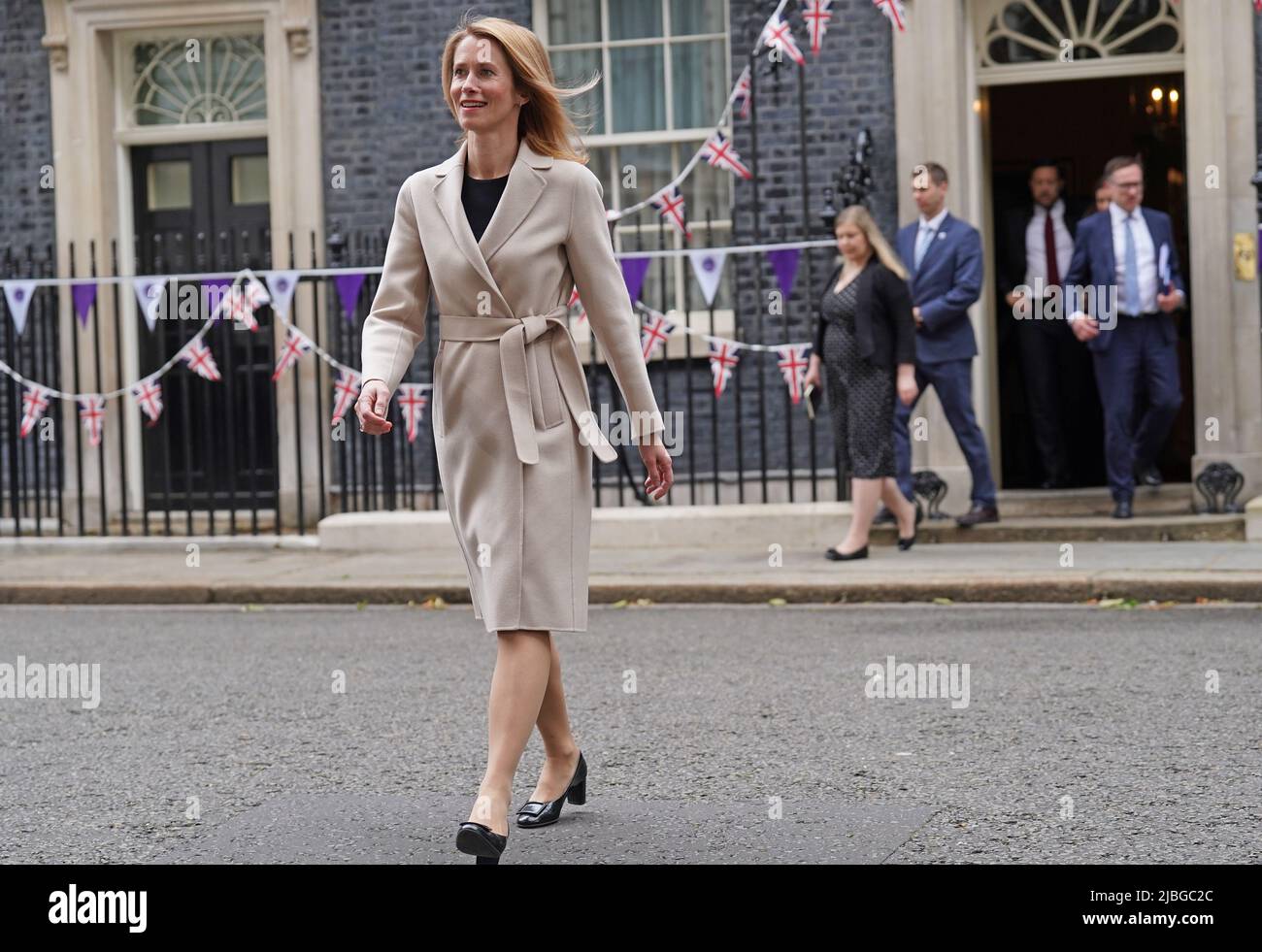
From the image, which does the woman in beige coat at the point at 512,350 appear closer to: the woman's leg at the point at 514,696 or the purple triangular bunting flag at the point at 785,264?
the woman's leg at the point at 514,696

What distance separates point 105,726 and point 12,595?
4.83m

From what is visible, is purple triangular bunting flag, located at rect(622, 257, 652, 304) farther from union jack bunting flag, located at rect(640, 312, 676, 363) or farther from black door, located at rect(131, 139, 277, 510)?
black door, located at rect(131, 139, 277, 510)

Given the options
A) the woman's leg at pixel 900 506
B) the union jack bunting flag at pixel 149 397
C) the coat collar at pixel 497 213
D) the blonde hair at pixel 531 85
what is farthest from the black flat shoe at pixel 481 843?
the union jack bunting flag at pixel 149 397

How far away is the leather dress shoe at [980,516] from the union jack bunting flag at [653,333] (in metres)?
2.14

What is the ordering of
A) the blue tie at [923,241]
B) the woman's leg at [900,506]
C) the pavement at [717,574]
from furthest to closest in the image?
1. the blue tie at [923,241]
2. the woman's leg at [900,506]
3. the pavement at [717,574]

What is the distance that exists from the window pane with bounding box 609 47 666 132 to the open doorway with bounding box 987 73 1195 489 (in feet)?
7.84

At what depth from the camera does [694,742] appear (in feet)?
20.6

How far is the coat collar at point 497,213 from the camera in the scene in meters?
4.66

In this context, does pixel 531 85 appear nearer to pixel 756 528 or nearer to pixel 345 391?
pixel 756 528

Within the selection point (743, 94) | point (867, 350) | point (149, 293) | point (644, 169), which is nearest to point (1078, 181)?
point (743, 94)

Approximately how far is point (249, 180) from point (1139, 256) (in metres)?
6.64

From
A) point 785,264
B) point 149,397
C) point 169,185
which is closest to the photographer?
point 785,264
